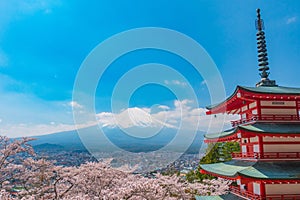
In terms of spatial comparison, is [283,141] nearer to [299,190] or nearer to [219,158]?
[299,190]

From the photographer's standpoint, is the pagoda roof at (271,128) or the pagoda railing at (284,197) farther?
the pagoda roof at (271,128)

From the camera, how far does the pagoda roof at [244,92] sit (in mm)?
7992

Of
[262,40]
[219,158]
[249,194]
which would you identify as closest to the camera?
[249,194]

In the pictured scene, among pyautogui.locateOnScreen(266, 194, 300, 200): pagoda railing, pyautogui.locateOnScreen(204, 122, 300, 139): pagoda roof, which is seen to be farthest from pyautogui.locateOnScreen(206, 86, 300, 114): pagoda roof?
pyautogui.locateOnScreen(266, 194, 300, 200): pagoda railing

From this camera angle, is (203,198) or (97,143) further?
(97,143)

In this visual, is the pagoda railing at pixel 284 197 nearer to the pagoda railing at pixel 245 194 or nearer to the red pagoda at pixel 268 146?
the red pagoda at pixel 268 146

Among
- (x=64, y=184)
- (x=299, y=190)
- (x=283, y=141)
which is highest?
(x=283, y=141)

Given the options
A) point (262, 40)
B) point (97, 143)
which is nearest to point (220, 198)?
point (262, 40)

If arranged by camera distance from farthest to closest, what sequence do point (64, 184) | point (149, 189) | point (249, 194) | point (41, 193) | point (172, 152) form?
1. point (172, 152)
2. point (64, 184)
3. point (41, 193)
4. point (149, 189)
5. point (249, 194)

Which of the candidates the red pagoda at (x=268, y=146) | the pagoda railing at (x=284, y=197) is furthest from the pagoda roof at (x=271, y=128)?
the pagoda railing at (x=284, y=197)

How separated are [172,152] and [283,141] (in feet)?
84.3

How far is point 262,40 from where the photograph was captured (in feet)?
34.2

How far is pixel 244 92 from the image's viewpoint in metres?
7.95

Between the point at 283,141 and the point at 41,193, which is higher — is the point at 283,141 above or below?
above
